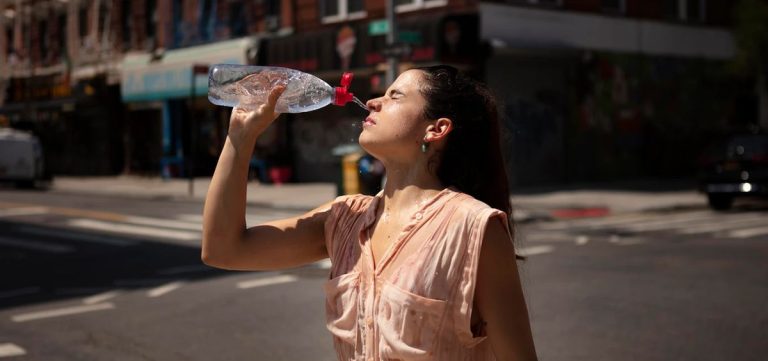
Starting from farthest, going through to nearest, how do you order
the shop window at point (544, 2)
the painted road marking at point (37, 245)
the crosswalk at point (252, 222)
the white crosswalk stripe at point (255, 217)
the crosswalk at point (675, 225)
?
the shop window at point (544, 2) < the white crosswalk stripe at point (255, 217) < the crosswalk at point (675, 225) < the crosswalk at point (252, 222) < the painted road marking at point (37, 245)

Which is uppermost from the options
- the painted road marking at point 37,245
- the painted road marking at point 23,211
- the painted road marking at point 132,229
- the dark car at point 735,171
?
the dark car at point 735,171

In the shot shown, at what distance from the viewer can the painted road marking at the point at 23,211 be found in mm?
18081

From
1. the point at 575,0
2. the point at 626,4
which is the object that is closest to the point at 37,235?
the point at 575,0

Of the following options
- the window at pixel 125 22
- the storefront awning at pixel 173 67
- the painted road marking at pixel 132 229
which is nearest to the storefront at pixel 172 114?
the storefront awning at pixel 173 67

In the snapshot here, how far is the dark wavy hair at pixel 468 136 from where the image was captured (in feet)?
8.24

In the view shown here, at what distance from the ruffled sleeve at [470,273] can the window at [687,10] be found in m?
27.7

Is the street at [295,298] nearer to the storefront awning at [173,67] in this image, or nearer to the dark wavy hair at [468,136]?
the dark wavy hair at [468,136]

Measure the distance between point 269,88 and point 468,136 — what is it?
23.0 inches

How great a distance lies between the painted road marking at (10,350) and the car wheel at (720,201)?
15.0 meters

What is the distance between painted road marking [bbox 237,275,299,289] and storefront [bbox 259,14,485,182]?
909 cm

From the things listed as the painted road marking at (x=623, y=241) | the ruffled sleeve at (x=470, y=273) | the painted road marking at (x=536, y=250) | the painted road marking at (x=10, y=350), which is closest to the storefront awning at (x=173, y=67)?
the painted road marking at (x=623, y=241)

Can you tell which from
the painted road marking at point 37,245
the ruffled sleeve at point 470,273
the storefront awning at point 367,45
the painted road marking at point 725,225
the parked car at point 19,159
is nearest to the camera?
the ruffled sleeve at point 470,273

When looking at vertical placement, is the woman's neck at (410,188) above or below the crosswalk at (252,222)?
above

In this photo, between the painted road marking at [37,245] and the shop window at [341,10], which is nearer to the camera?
the painted road marking at [37,245]
